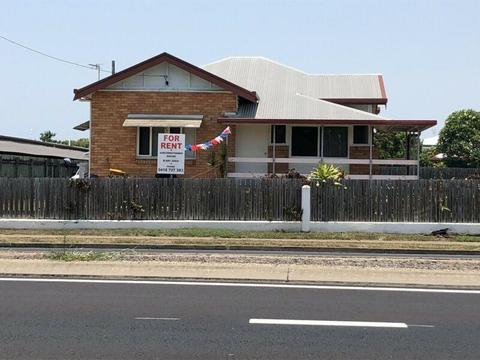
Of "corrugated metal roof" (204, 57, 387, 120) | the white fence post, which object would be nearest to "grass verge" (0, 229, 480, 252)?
the white fence post

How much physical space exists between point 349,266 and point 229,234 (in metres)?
7.03

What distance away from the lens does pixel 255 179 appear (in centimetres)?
1953

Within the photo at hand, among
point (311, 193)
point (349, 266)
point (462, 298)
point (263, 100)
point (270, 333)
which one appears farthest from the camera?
point (263, 100)

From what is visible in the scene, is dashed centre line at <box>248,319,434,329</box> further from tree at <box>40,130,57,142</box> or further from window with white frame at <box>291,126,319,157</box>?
tree at <box>40,130,57,142</box>

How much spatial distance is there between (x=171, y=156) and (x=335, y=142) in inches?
292

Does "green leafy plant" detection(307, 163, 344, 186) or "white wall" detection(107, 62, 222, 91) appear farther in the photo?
"white wall" detection(107, 62, 222, 91)

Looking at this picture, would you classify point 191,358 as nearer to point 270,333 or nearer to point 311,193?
point 270,333

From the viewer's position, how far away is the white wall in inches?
931

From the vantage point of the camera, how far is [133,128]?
77.9 ft

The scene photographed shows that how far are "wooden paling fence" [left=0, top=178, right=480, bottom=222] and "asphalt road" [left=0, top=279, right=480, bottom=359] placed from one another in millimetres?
9671

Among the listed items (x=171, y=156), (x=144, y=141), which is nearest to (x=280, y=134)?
(x=144, y=141)

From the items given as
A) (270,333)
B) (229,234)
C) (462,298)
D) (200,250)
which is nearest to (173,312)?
(270,333)

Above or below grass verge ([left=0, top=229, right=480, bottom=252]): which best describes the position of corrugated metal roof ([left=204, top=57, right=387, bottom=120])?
above

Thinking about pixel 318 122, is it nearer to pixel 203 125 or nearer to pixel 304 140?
pixel 304 140
